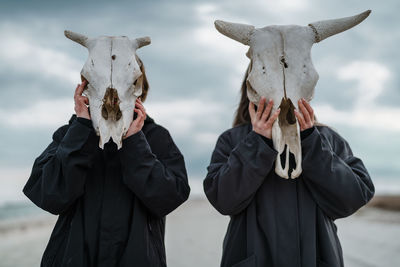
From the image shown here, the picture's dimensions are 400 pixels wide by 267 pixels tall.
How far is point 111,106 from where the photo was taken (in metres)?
3.10

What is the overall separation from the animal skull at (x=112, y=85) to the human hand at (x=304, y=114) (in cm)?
119

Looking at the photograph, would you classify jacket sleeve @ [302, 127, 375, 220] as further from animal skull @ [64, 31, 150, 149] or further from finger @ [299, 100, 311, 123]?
animal skull @ [64, 31, 150, 149]

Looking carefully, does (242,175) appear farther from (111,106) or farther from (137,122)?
(111,106)

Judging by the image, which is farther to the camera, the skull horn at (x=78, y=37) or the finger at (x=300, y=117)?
the skull horn at (x=78, y=37)

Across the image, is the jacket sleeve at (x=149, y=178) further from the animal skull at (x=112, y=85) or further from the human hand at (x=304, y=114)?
the human hand at (x=304, y=114)

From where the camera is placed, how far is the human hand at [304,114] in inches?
118

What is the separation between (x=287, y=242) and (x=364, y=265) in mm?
4355

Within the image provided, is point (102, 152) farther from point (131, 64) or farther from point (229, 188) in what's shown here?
point (229, 188)

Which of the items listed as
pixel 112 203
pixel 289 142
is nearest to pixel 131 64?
pixel 112 203

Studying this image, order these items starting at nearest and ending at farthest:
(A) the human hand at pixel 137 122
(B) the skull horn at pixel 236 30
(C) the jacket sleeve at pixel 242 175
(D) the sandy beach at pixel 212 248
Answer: (C) the jacket sleeve at pixel 242 175, (A) the human hand at pixel 137 122, (B) the skull horn at pixel 236 30, (D) the sandy beach at pixel 212 248

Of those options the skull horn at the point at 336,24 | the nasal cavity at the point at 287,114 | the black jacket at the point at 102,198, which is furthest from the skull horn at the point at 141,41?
the skull horn at the point at 336,24

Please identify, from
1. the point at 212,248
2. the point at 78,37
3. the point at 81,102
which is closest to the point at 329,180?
the point at 81,102

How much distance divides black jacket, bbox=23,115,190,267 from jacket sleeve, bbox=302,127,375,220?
3.11 feet

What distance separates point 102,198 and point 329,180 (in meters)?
1.64
